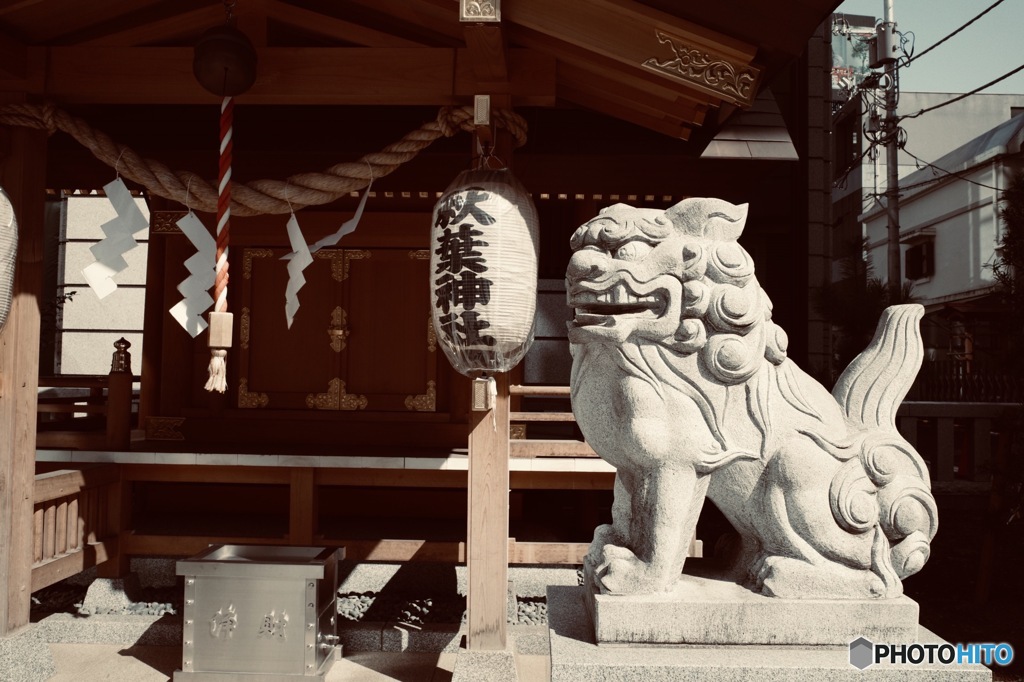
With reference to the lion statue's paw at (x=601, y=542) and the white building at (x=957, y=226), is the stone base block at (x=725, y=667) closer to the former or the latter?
the lion statue's paw at (x=601, y=542)

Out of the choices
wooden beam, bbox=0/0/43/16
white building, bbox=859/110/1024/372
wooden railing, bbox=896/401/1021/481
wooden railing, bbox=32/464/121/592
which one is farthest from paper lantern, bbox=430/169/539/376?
white building, bbox=859/110/1024/372

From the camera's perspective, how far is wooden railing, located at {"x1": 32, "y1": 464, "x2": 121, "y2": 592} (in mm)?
4879

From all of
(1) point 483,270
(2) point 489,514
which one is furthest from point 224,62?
(2) point 489,514

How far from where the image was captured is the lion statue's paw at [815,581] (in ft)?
9.30

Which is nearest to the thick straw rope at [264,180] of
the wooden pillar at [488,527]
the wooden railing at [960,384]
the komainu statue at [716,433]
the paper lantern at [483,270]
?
the paper lantern at [483,270]

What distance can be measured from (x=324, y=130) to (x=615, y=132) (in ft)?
7.71

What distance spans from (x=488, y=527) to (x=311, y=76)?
3100 millimetres

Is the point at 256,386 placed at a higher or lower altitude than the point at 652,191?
lower

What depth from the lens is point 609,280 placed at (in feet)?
9.32

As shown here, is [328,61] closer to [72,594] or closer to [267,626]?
[267,626]

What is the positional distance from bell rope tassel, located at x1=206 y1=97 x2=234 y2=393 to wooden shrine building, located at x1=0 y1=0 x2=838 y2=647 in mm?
579

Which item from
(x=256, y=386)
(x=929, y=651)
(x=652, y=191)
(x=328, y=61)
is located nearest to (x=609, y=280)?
(x=929, y=651)

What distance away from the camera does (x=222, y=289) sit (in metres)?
3.87

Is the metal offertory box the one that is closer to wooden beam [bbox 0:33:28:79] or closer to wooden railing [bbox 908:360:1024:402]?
wooden beam [bbox 0:33:28:79]
